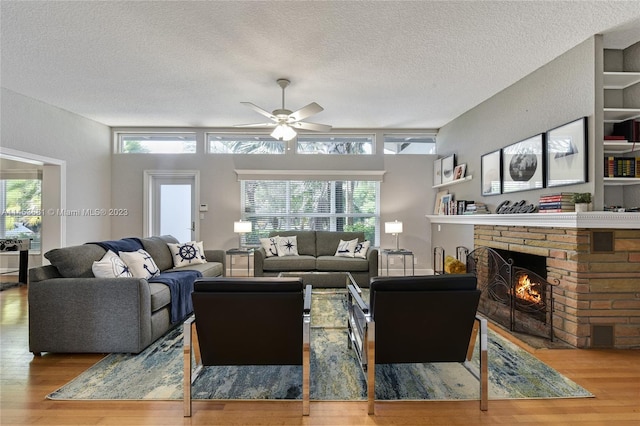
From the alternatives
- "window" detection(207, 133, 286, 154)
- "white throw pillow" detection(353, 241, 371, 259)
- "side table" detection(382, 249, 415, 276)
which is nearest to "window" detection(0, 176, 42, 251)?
"window" detection(207, 133, 286, 154)

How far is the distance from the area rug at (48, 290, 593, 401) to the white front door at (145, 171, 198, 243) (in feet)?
12.0

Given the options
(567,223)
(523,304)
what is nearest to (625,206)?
(567,223)

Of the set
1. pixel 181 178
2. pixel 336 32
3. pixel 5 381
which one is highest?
pixel 336 32

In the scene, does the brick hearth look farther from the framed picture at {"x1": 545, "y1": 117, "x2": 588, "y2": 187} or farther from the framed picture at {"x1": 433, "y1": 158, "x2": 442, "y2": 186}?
the framed picture at {"x1": 433, "y1": 158, "x2": 442, "y2": 186}

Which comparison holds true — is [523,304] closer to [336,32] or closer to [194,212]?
[336,32]

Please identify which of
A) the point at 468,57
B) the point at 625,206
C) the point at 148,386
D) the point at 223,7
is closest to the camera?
the point at 148,386

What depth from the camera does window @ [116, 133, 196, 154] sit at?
604 centimetres

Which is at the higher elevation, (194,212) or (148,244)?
(194,212)

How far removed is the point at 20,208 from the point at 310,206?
222 inches

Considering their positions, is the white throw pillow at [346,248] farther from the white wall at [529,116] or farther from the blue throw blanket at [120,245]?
the blue throw blanket at [120,245]

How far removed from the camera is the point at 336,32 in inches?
110

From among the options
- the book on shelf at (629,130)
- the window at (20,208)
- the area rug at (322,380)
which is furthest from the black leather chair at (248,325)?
the window at (20,208)

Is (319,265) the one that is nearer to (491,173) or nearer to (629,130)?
(491,173)

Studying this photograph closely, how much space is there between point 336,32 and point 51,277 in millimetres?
3288
